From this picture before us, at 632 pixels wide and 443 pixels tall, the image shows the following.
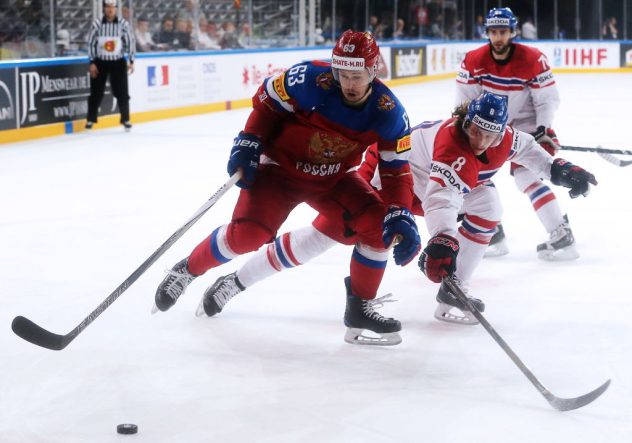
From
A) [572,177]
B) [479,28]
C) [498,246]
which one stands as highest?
[479,28]

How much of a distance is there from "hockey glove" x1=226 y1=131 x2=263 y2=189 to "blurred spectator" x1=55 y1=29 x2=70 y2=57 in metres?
7.10

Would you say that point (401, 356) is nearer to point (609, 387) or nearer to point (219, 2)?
point (609, 387)

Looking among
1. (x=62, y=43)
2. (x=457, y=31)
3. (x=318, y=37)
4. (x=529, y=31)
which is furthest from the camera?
(x=529, y=31)

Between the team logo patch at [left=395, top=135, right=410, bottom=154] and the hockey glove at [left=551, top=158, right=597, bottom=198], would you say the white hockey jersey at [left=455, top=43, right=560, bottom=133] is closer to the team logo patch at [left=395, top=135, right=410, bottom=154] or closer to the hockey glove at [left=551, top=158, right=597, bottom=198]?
the hockey glove at [left=551, top=158, right=597, bottom=198]

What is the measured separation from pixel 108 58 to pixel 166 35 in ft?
6.92

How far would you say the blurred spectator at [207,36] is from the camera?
12.1m

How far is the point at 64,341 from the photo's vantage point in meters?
3.06

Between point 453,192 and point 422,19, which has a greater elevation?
point 422,19

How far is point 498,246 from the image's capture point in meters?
4.92

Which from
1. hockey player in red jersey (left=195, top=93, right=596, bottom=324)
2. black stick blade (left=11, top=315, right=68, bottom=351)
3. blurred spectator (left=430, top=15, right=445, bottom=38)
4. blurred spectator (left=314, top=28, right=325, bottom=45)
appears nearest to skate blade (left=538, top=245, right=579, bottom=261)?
hockey player in red jersey (left=195, top=93, right=596, bottom=324)

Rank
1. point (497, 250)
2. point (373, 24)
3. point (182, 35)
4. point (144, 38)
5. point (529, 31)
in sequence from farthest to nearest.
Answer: point (529, 31) < point (373, 24) < point (182, 35) < point (144, 38) < point (497, 250)

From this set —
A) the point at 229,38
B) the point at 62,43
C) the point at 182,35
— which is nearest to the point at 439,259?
the point at 62,43

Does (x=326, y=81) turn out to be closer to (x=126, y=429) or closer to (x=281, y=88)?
(x=281, y=88)

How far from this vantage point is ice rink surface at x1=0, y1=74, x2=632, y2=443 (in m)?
2.68
